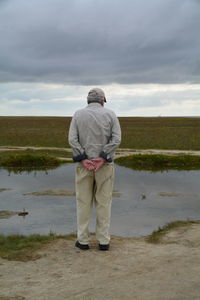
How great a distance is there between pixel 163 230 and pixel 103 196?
7.66 feet

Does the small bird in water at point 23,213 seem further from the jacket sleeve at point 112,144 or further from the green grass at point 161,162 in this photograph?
the green grass at point 161,162

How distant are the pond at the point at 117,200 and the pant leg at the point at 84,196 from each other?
1866mm

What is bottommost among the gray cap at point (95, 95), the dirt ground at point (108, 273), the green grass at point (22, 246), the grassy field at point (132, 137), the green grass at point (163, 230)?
the green grass at point (163, 230)

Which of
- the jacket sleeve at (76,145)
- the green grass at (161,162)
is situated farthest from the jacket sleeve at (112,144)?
the green grass at (161,162)

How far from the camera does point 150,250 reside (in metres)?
6.45

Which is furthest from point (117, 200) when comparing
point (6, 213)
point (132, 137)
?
point (132, 137)

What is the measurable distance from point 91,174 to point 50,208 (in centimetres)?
444

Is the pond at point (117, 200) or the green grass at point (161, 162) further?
the green grass at point (161, 162)

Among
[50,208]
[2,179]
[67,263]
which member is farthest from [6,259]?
[2,179]

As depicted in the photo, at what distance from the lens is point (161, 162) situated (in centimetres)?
1875

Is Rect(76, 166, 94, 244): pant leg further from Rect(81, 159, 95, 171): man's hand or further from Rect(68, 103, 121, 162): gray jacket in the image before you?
Rect(68, 103, 121, 162): gray jacket

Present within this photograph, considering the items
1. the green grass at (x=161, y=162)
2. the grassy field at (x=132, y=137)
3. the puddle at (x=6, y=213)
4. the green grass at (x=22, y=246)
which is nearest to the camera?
the green grass at (x=22, y=246)

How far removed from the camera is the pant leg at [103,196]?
20.9 ft

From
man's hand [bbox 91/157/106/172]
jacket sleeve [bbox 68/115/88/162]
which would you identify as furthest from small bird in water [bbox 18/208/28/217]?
man's hand [bbox 91/157/106/172]
